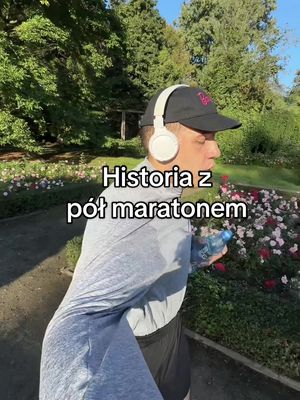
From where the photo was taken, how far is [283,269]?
17.5 feet

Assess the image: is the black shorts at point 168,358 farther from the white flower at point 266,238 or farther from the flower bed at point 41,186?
the flower bed at point 41,186

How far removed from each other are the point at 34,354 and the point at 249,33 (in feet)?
131

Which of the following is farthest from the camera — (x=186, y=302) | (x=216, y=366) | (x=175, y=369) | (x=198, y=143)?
(x=186, y=302)

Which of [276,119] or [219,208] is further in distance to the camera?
[276,119]

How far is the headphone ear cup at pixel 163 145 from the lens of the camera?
1283mm

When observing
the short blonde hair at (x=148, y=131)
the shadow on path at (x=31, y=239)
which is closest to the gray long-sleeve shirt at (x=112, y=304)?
the short blonde hair at (x=148, y=131)

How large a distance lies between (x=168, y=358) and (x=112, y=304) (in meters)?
0.87

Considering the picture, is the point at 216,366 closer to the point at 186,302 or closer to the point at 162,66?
the point at 186,302

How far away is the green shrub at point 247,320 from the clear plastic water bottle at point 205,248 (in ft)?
7.16

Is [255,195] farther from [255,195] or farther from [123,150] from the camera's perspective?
[123,150]

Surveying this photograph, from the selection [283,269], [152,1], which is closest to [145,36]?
[152,1]

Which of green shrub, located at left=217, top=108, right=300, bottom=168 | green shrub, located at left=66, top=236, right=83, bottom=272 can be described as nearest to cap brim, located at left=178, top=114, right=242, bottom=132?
green shrub, located at left=66, top=236, right=83, bottom=272

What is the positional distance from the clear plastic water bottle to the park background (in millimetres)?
1499

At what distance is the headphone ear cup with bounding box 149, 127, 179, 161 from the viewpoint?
1.28 m
